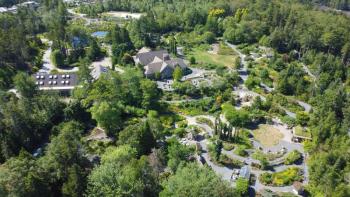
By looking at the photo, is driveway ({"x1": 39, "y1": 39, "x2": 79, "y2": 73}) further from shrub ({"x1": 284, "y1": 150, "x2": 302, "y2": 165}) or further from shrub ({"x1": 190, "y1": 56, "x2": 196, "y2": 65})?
shrub ({"x1": 284, "y1": 150, "x2": 302, "y2": 165})

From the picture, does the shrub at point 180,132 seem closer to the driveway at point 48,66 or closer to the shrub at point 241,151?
the shrub at point 241,151

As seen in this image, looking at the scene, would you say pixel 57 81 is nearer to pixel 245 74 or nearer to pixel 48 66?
pixel 48 66

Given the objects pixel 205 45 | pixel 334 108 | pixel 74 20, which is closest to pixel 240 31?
pixel 205 45

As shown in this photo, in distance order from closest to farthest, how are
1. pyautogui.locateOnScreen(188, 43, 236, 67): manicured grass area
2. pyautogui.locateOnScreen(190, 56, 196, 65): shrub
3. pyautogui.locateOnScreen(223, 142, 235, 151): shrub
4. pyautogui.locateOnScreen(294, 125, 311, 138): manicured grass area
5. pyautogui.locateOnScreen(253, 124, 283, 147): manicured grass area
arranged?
pyautogui.locateOnScreen(223, 142, 235, 151): shrub < pyautogui.locateOnScreen(253, 124, 283, 147): manicured grass area < pyautogui.locateOnScreen(294, 125, 311, 138): manicured grass area < pyautogui.locateOnScreen(190, 56, 196, 65): shrub < pyautogui.locateOnScreen(188, 43, 236, 67): manicured grass area

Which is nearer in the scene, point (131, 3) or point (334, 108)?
point (334, 108)

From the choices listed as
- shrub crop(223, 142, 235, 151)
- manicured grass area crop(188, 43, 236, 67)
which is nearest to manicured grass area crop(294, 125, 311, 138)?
shrub crop(223, 142, 235, 151)

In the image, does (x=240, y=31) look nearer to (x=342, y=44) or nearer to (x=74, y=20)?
(x=342, y=44)

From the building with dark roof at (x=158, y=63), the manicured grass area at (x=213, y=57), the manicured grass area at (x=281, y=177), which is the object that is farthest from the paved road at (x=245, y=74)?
the manicured grass area at (x=281, y=177)
